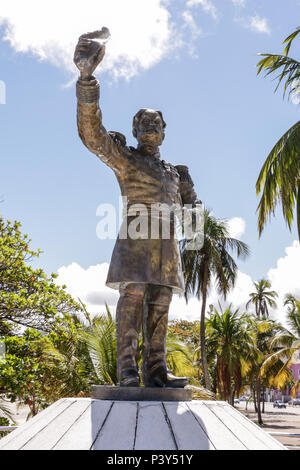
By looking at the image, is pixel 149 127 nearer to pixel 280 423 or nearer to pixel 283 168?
pixel 283 168

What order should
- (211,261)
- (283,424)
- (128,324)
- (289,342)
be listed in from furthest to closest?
(283,424)
(289,342)
(211,261)
(128,324)

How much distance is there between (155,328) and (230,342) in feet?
62.8

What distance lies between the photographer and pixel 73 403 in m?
3.00

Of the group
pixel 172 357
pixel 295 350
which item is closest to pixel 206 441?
pixel 172 357

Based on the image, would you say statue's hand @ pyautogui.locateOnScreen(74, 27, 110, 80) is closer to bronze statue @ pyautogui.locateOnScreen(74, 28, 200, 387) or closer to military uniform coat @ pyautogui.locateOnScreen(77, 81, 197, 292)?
bronze statue @ pyautogui.locateOnScreen(74, 28, 200, 387)

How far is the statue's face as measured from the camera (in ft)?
12.8

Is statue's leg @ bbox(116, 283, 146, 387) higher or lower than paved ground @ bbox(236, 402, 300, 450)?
higher

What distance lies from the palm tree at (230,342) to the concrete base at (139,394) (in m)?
18.8

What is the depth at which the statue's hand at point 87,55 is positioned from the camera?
311 cm

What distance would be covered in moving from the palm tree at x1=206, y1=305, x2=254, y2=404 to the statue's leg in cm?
1861

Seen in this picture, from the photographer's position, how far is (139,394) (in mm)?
3012

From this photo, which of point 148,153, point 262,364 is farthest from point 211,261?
point 148,153

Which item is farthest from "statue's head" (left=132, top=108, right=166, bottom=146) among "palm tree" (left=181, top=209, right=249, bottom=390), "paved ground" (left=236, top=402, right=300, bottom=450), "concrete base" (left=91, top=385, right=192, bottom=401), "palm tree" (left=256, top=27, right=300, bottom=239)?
"palm tree" (left=181, top=209, right=249, bottom=390)
